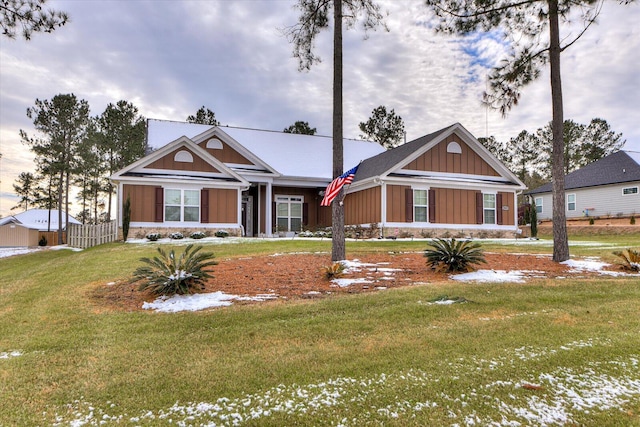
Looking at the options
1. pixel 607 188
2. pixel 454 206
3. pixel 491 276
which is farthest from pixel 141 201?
pixel 607 188

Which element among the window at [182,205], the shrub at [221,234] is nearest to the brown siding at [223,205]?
the window at [182,205]

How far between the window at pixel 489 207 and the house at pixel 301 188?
5cm

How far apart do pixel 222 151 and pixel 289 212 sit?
518cm

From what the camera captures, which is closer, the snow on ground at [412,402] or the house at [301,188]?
the snow on ground at [412,402]

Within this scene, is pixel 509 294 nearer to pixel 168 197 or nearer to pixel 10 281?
pixel 10 281

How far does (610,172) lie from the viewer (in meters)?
26.3

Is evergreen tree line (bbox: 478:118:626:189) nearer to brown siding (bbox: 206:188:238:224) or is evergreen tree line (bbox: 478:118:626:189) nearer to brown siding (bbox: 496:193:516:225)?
brown siding (bbox: 496:193:516:225)

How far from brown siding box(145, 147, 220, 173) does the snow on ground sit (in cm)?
1569

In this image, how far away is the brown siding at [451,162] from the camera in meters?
18.8

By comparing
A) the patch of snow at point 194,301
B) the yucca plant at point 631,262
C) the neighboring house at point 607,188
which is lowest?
the patch of snow at point 194,301

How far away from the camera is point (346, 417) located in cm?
266

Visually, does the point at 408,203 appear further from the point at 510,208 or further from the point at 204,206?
the point at 204,206

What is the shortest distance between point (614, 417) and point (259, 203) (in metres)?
19.6

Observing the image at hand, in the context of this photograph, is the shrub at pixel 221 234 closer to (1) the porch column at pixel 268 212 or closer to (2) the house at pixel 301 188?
(2) the house at pixel 301 188
